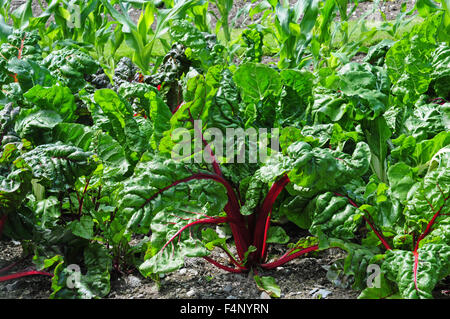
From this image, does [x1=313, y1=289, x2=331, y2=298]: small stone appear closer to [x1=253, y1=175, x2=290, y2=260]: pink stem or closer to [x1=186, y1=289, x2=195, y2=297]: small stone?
[x1=253, y1=175, x2=290, y2=260]: pink stem

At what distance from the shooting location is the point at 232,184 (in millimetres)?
1700

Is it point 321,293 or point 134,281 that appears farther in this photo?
point 134,281

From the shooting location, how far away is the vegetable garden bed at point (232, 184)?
1424 millimetres

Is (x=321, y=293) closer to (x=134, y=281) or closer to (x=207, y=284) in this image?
(x=207, y=284)

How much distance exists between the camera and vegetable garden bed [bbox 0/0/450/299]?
56.1 inches

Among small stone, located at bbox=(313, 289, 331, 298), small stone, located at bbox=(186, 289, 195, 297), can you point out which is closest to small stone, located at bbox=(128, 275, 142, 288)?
small stone, located at bbox=(186, 289, 195, 297)

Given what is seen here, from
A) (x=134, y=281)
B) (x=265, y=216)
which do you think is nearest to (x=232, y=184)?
(x=265, y=216)

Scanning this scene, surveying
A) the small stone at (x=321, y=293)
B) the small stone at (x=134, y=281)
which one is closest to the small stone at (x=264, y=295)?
the small stone at (x=321, y=293)

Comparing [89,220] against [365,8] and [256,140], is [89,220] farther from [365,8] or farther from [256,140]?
[365,8]

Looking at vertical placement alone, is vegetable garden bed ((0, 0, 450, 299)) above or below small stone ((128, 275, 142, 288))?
above
